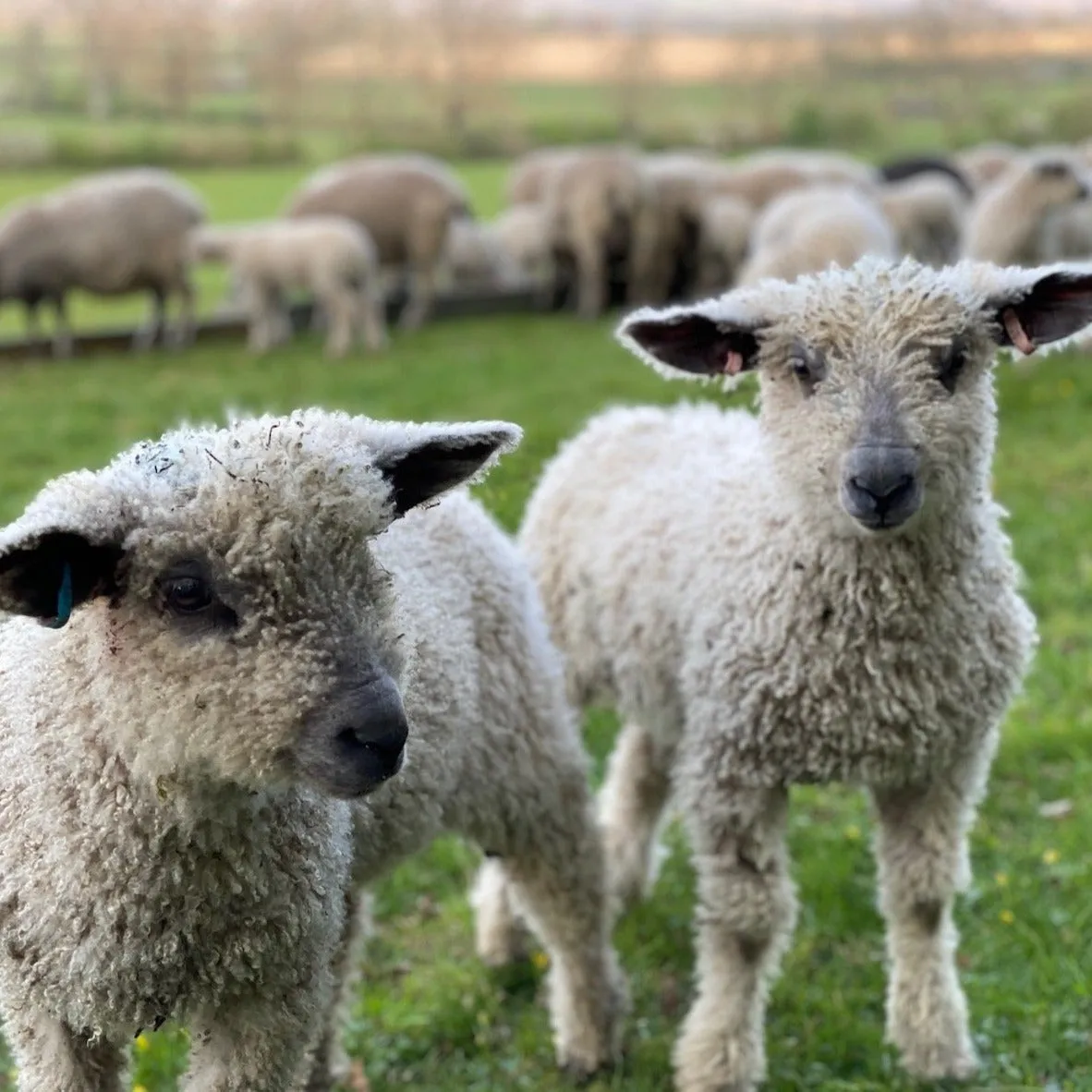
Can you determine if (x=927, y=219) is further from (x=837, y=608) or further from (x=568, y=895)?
(x=568, y=895)

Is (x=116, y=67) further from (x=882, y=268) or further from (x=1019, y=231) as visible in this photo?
(x=882, y=268)

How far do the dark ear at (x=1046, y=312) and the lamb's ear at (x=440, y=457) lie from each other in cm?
133

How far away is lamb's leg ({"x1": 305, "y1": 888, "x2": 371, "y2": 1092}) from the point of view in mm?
3213

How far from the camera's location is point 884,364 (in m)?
2.92

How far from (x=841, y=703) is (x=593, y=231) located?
11.7 metres

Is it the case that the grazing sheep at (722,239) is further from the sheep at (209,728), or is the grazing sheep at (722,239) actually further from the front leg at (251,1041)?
the front leg at (251,1041)

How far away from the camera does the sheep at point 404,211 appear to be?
46.7 feet

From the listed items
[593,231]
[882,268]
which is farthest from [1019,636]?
[593,231]

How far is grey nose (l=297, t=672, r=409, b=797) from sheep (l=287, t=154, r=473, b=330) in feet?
40.7

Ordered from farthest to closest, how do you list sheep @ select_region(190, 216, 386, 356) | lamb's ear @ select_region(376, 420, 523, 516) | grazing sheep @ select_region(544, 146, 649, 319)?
1. grazing sheep @ select_region(544, 146, 649, 319)
2. sheep @ select_region(190, 216, 386, 356)
3. lamb's ear @ select_region(376, 420, 523, 516)

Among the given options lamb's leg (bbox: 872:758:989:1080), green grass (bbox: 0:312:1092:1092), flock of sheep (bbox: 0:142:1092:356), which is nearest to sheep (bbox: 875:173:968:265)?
flock of sheep (bbox: 0:142:1092:356)

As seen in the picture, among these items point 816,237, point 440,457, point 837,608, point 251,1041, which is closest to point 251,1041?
point 251,1041

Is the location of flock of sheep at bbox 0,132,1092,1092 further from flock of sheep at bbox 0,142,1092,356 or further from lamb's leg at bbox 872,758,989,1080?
flock of sheep at bbox 0,142,1092,356

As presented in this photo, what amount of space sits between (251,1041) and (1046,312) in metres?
2.23
